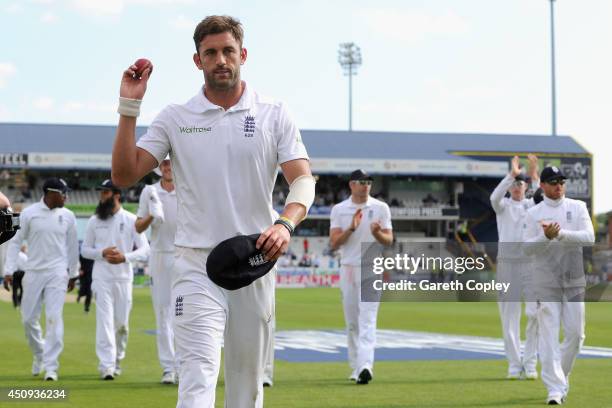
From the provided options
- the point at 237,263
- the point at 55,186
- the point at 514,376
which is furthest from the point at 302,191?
the point at 514,376

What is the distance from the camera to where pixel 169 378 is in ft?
37.3

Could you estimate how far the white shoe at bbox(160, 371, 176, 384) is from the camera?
11.4m

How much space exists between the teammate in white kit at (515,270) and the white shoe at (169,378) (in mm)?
4059

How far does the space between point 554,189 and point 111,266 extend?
5.45 m

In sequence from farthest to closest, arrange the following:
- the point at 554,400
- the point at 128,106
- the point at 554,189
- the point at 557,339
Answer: the point at 554,189 < the point at 557,339 < the point at 554,400 < the point at 128,106

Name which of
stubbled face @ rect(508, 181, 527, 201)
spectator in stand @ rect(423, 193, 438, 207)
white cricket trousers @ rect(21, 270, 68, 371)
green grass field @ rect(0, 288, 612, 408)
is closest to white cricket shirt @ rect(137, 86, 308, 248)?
green grass field @ rect(0, 288, 612, 408)

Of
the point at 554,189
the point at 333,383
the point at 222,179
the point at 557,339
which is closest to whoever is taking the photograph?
the point at 222,179

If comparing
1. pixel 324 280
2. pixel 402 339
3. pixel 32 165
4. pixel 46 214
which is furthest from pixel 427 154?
pixel 46 214

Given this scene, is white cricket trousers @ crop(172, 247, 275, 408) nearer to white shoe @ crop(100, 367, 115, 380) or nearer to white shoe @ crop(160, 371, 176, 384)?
white shoe @ crop(160, 371, 176, 384)

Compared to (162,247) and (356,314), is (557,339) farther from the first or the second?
(162,247)

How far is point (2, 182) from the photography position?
216 feet

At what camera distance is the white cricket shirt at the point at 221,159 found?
522cm

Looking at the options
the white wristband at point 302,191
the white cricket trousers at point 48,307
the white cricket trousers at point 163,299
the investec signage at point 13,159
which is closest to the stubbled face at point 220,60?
the white wristband at point 302,191

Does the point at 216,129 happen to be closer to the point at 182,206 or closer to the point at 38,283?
the point at 182,206
